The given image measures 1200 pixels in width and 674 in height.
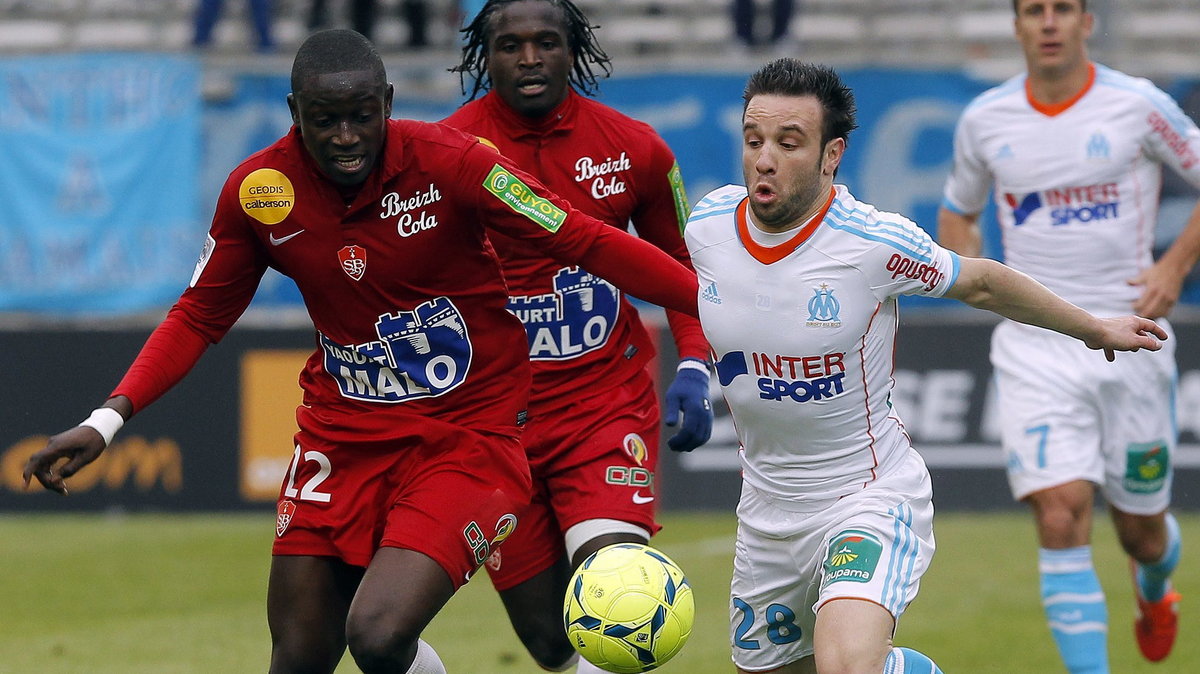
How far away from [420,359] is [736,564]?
1.14 meters

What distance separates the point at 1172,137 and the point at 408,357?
11.6 ft

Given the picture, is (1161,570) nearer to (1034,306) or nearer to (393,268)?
(1034,306)

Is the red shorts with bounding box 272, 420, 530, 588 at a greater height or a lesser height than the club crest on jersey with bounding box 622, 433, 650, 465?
greater

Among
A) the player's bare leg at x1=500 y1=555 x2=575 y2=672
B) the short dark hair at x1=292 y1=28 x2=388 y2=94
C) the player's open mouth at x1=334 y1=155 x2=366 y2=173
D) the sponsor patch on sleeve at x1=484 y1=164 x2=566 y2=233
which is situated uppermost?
the short dark hair at x1=292 y1=28 x2=388 y2=94

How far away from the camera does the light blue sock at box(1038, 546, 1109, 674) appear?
21.2ft

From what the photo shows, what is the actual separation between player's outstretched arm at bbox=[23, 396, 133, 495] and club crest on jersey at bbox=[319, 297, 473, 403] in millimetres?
704

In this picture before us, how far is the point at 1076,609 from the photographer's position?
21.3 feet

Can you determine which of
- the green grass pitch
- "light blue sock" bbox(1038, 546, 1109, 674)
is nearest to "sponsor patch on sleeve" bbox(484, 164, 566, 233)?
"light blue sock" bbox(1038, 546, 1109, 674)

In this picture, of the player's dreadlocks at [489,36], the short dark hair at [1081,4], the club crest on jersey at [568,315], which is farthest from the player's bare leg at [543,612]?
the short dark hair at [1081,4]

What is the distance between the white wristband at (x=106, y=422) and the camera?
4.71 metres

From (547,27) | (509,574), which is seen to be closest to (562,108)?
(547,27)

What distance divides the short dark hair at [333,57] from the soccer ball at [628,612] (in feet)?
5.21

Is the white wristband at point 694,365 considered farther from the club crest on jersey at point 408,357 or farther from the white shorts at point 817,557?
the club crest on jersey at point 408,357

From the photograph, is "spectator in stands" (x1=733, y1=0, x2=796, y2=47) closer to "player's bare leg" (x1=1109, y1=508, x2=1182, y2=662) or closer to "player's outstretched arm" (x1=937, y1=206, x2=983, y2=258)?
"player's outstretched arm" (x1=937, y1=206, x2=983, y2=258)
